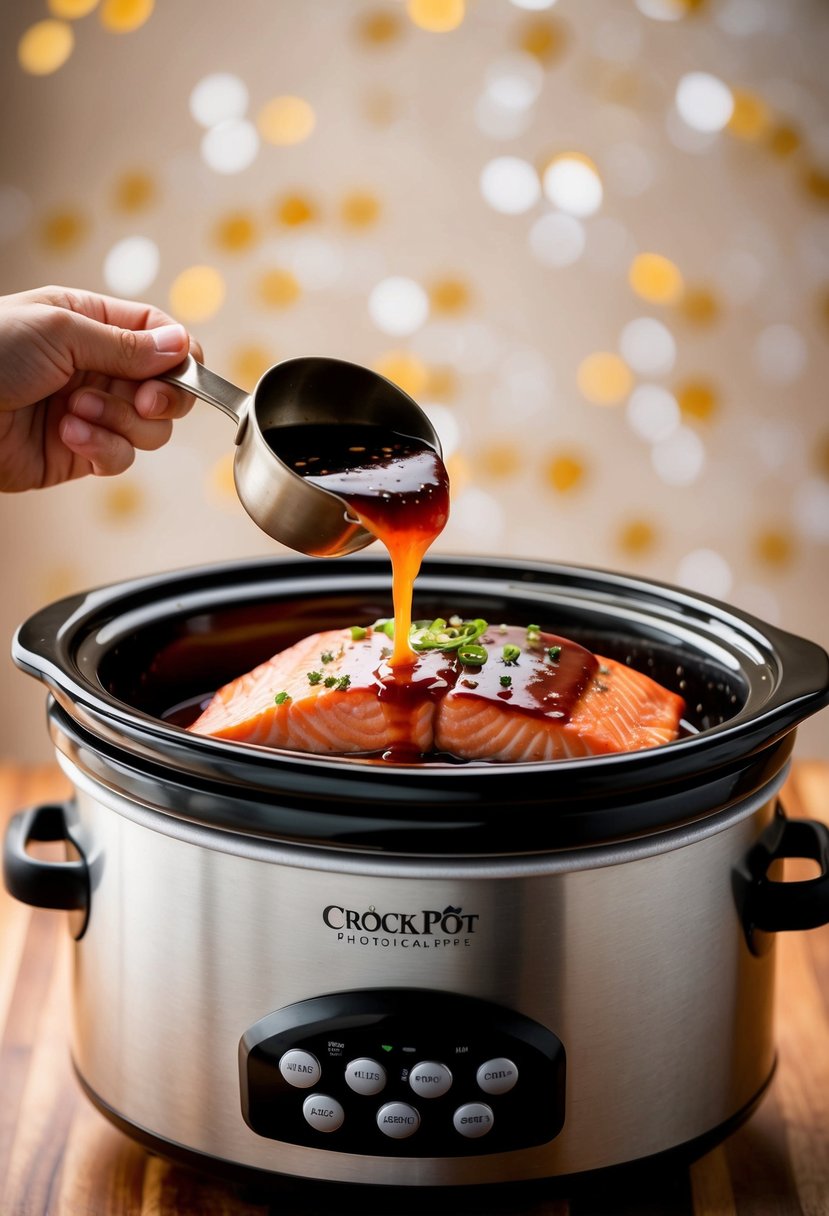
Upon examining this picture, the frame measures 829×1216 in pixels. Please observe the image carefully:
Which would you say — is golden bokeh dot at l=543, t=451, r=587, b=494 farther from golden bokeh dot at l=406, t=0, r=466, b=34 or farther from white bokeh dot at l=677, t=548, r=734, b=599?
golden bokeh dot at l=406, t=0, r=466, b=34

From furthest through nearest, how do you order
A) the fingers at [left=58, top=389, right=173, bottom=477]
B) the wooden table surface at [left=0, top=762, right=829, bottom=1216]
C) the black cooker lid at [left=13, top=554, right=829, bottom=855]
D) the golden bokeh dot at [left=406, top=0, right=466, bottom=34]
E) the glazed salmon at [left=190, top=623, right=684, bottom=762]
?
the golden bokeh dot at [left=406, top=0, right=466, bottom=34], the fingers at [left=58, top=389, right=173, bottom=477], the glazed salmon at [left=190, top=623, right=684, bottom=762], the wooden table surface at [left=0, top=762, right=829, bottom=1216], the black cooker lid at [left=13, top=554, right=829, bottom=855]

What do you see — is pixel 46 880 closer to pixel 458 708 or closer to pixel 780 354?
pixel 458 708

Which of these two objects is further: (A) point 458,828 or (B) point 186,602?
(B) point 186,602

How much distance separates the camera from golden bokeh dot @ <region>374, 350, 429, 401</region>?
3.09 metres

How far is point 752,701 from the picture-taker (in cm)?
139

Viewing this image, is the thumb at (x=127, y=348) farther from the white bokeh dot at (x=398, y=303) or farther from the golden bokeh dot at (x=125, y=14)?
the golden bokeh dot at (x=125, y=14)

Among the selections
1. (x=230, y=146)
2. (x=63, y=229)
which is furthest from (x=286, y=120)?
(x=63, y=229)

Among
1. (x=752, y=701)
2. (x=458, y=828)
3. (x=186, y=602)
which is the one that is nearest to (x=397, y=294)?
(x=186, y=602)

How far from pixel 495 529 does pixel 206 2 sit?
1.43 meters

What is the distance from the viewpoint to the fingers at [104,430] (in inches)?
70.2

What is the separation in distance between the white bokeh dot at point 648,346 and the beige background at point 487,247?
0.01 m

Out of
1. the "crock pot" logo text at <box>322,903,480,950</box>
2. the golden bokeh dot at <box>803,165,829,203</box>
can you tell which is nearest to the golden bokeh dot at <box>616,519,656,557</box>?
the golden bokeh dot at <box>803,165,829,203</box>

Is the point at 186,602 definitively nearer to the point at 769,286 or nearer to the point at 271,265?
the point at 271,265

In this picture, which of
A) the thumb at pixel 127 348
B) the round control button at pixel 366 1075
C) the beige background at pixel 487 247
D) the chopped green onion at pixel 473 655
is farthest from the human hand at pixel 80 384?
the beige background at pixel 487 247
